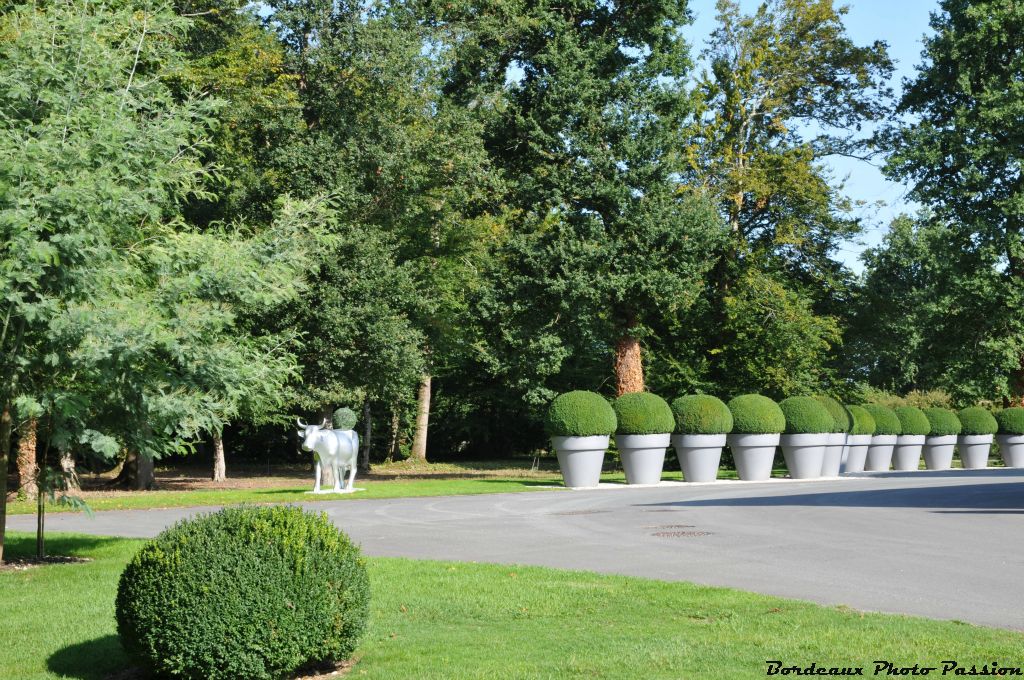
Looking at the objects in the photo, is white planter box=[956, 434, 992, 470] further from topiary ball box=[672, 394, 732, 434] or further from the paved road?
topiary ball box=[672, 394, 732, 434]

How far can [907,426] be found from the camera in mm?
32594

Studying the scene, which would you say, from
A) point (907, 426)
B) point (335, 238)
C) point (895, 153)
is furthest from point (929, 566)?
point (895, 153)

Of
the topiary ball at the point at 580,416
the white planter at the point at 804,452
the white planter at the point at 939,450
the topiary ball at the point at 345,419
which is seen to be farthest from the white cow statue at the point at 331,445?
the white planter at the point at 939,450

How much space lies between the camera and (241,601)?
6.61 metres

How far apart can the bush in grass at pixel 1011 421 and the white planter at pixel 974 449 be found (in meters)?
0.99

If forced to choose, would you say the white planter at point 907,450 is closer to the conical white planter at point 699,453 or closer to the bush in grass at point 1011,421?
the bush in grass at point 1011,421

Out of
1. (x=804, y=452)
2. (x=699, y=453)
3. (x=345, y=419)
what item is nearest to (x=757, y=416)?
(x=699, y=453)

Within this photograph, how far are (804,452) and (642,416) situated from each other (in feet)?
16.2

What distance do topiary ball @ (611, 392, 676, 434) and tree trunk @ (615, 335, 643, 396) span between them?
825 centimetres

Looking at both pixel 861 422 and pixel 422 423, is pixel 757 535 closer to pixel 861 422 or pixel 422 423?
pixel 861 422

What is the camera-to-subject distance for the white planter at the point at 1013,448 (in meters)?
34.9

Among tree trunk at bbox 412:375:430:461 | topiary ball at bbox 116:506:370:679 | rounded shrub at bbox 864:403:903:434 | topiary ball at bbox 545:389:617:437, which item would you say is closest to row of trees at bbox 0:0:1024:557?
tree trunk at bbox 412:375:430:461

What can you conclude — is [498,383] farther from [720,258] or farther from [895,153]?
[895,153]

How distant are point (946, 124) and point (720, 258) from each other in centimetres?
1053
